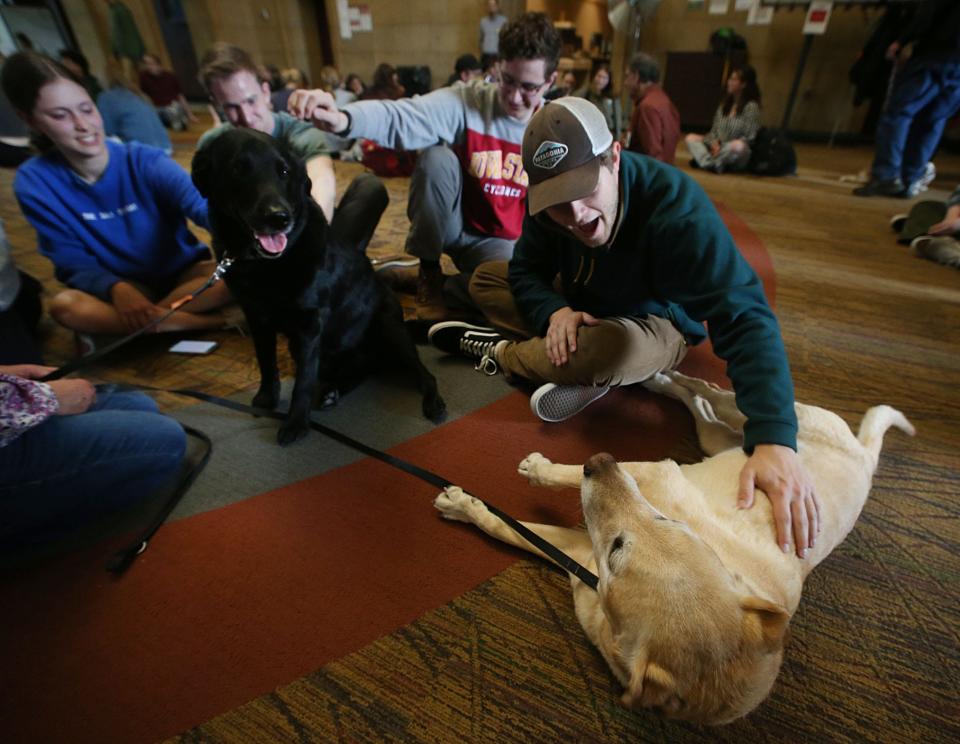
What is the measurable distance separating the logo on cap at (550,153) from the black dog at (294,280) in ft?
2.36

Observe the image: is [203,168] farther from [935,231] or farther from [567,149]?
[935,231]

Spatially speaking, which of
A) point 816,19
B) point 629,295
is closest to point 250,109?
point 629,295

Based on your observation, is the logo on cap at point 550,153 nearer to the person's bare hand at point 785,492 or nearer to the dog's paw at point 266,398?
the person's bare hand at point 785,492

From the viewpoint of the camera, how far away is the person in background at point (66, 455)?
3.44ft

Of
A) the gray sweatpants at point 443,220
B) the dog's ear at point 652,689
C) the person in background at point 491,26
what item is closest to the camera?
the dog's ear at point 652,689

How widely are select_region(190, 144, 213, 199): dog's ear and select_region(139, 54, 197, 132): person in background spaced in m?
9.08

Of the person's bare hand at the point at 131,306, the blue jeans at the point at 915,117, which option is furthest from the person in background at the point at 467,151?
the blue jeans at the point at 915,117

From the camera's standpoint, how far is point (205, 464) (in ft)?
4.98

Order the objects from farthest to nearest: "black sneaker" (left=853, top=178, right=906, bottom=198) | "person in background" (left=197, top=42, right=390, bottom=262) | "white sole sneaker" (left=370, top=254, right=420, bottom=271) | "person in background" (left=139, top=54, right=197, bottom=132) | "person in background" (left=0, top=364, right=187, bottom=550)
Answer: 1. "person in background" (left=139, top=54, right=197, bottom=132)
2. "black sneaker" (left=853, top=178, right=906, bottom=198)
3. "white sole sneaker" (left=370, top=254, right=420, bottom=271)
4. "person in background" (left=197, top=42, right=390, bottom=262)
5. "person in background" (left=0, top=364, right=187, bottom=550)

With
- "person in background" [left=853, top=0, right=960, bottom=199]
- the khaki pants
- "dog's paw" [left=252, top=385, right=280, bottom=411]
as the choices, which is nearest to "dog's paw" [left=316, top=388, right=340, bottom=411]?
"dog's paw" [left=252, top=385, right=280, bottom=411]

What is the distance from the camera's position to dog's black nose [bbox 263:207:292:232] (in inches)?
49.9

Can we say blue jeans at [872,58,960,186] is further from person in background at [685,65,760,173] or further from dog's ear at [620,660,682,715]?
dog's ear at [620,660,682,715]

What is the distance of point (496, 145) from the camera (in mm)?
2293

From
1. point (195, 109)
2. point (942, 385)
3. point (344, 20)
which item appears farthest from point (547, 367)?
point (195, 109)
